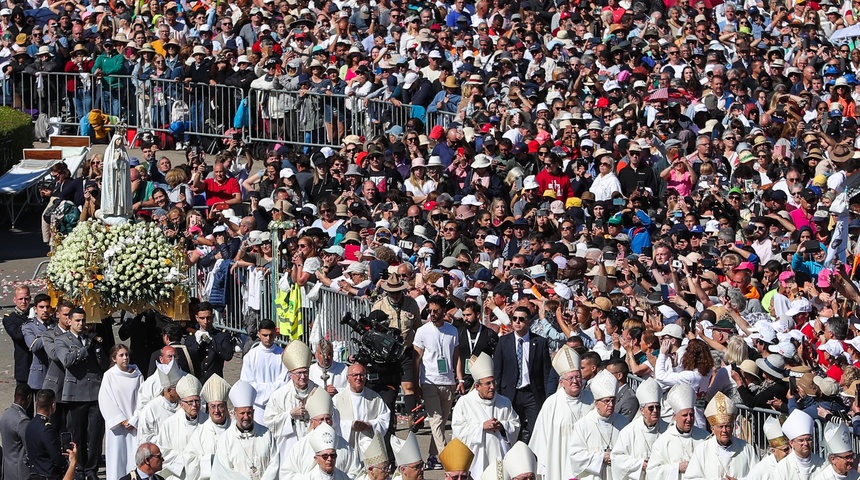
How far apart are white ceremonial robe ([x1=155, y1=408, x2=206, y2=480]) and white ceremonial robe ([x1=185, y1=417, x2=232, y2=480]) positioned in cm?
9

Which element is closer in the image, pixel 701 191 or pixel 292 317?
pixel 292 317

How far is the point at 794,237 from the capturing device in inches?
831

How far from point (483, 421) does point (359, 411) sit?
107 cm

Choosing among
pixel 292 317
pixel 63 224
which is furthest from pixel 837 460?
pixel 63 224

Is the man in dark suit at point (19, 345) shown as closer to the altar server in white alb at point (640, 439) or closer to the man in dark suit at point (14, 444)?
the man in dark suit at point (14, 444)

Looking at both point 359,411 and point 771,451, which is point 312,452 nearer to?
A: point 359,411

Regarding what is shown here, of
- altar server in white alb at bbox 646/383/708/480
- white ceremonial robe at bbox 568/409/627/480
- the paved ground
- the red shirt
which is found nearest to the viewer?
altar server in white alb at bbox 646/383/708/480

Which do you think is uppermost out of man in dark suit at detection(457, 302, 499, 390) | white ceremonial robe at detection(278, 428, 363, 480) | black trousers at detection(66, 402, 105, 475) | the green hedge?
the green hedge

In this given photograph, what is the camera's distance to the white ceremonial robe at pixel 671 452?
606 inches

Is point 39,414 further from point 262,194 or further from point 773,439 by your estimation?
point 262,194

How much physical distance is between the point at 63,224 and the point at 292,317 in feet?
15.5

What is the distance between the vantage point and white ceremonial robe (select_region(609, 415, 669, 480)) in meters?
15.7

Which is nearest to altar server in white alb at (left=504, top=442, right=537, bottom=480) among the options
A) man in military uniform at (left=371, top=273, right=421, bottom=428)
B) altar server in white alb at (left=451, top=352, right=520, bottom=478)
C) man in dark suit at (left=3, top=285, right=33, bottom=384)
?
altar server in white alb at (left=451, top=352, right=520, bottom=478)

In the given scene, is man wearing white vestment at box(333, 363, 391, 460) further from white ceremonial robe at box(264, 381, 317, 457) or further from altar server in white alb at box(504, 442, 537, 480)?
altar server in white alb at box(504, 442, 537, 480)
